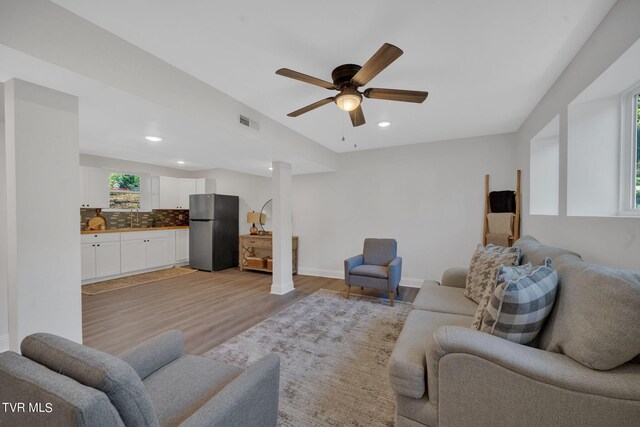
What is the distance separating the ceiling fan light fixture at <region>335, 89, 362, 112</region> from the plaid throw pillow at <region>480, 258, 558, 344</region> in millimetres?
1566

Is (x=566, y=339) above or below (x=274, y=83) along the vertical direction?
below

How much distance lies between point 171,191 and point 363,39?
223 inches

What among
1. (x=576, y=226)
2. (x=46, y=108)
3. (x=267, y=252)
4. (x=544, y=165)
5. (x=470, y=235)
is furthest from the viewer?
(x=267, y=252)

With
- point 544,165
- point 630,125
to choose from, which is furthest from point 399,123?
point 630,125

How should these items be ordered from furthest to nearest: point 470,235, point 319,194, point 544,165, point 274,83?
point 319,194
point 470,235
point 544,165
point 274,83

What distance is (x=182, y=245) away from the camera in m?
5.99

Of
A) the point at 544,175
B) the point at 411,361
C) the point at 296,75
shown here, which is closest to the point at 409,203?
the point at 544,175

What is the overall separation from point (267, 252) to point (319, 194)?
174 centimetres

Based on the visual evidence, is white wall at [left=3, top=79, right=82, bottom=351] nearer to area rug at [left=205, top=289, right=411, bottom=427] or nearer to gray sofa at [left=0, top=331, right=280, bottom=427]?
gray sofa at [left=0, top=331, right=280, bottom=427]

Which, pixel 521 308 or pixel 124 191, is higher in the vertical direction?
pixel 124 191

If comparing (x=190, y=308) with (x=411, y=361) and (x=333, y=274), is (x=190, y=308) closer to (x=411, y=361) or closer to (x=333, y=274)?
(x=333, y=274)

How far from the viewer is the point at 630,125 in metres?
1.77

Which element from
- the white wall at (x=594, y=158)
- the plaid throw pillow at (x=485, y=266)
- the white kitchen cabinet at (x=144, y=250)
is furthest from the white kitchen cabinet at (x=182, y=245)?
the white wall at (x=594, y=158)

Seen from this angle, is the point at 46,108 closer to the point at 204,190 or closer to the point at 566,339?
the point at 566,339
